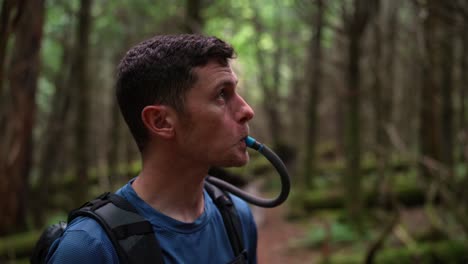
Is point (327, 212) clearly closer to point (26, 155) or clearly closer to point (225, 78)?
point (26, 155)

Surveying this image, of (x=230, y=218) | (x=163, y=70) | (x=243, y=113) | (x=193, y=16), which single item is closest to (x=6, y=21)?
(x=163, y=70)

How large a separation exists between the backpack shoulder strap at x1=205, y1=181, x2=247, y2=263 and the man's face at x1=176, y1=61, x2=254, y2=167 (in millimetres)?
258

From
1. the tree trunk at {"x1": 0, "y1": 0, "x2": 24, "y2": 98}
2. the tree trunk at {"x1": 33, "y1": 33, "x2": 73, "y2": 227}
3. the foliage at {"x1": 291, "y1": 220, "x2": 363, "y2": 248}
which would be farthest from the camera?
the tree trunk at {"x1": 33, "y1": 33, "x2": 73, "y2": 227}

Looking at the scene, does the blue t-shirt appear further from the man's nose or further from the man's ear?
the man's nose

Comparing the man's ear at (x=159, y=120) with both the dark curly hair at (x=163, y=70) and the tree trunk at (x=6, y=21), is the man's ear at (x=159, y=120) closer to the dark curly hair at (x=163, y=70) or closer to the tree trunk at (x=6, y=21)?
the dark curly hair at (x=163, y=70)

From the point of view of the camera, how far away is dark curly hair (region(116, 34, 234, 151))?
5.99ft

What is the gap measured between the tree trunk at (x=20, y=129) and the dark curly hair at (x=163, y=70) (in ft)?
18.1

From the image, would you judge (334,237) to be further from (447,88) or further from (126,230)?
(126,230)

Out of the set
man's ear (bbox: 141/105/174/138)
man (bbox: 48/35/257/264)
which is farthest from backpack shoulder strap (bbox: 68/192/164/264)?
man's ear (bbox: 141/105/174/138)

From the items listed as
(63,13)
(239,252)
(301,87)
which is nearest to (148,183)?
(239,252)

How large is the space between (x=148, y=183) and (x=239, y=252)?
451 mm

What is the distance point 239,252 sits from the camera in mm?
1956

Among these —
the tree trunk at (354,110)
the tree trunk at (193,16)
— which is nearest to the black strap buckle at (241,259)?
the tree trunk at (193,16)

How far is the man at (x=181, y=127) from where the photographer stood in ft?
6.00
